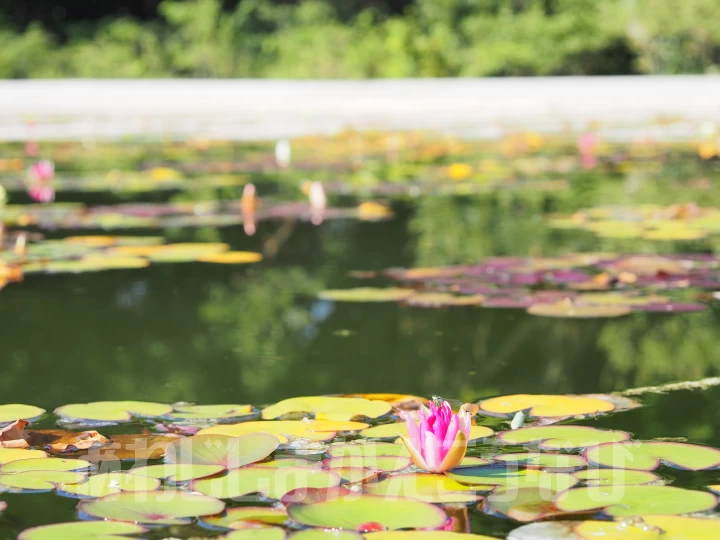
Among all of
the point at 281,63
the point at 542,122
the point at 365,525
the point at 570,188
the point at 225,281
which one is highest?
the point at 281,63

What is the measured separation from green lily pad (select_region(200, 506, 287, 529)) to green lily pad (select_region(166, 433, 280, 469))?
148 mm

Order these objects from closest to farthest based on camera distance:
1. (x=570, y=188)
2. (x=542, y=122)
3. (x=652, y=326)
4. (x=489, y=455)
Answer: (x=489, y=455), (x=652, y=326), (x=570, y=188), (x=542, y=122)

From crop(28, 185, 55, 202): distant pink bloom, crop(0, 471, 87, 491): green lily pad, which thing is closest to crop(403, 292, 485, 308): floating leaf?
A: crop(0, 471, 87, 491): green lily pad

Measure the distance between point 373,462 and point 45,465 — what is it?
0.41 m

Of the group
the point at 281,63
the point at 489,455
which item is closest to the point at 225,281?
the point at 489,455

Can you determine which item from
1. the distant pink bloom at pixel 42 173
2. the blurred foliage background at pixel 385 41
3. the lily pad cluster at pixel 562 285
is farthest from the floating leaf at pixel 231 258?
the blurred foliage background at pixel 385 41

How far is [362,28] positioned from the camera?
1402 cm

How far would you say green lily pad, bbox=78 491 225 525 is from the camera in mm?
1229

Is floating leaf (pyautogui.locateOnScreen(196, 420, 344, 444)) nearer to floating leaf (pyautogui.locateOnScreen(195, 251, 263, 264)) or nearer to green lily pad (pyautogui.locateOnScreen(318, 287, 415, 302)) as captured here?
green lily pad (pyautogui.locateOnScreen(318, 287, 415, 302))

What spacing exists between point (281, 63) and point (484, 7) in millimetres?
2632

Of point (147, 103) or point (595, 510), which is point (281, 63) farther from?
point (595, 510)

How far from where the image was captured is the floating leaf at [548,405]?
1666 mm

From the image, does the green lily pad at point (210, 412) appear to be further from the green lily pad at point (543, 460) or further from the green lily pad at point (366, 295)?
the green lily pad at point (366, 295)

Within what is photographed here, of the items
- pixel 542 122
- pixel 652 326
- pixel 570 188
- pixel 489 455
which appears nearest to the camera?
pixel 489 455
